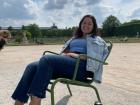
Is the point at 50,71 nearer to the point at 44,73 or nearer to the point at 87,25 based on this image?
the point at 44,73

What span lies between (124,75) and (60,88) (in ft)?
9.19

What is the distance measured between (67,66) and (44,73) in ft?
1.17

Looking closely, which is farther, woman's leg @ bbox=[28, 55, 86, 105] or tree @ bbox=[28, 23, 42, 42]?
tree @ bbox=[28, 23, 42, 42]

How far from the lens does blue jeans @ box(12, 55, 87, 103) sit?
191 inches

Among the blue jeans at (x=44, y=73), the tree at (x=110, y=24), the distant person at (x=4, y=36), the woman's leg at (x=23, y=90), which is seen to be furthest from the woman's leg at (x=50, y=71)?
the tree at (x=110, y=24)

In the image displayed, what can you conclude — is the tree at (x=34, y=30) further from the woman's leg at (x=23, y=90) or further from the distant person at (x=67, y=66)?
the woman's leg at (x=23, y=90)

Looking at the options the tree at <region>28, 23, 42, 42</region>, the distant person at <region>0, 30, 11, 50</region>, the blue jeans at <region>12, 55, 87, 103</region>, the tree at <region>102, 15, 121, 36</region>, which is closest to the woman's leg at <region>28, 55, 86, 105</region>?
the blue jeans at <region>12, 55, 87, 103</region>

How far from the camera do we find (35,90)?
4816mm

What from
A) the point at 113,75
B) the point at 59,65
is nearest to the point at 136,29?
the point at 113,75

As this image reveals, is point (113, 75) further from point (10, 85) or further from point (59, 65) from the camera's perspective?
point (59, 65)

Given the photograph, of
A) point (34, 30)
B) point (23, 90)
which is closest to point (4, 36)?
point (23, 90)

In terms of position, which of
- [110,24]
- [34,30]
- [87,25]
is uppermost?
[87,25]

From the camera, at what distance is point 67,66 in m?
5.11

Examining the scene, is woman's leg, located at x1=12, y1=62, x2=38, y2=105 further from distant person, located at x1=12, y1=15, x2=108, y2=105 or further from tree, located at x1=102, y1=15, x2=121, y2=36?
tree, located at x1=102, y1=15, x2=121, y2=36
